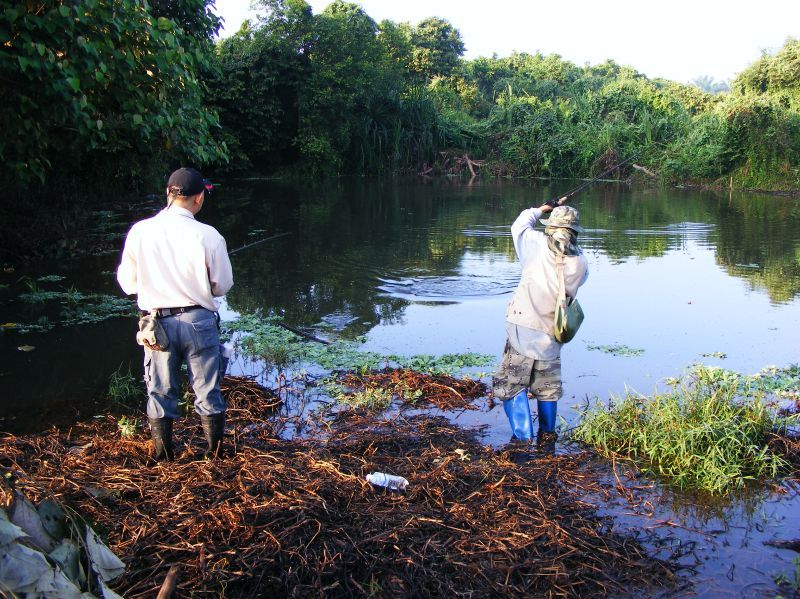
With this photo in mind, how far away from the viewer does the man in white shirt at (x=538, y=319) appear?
4.79 meters

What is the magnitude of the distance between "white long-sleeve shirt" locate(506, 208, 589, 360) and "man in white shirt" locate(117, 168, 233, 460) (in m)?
2.00

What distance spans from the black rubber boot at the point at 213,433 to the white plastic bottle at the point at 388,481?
0.96 metres

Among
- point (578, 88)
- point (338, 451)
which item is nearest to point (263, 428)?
point (338, 451)

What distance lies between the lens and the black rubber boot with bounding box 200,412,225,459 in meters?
4.25

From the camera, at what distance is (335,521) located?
3.54 m

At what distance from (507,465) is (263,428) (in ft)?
5.87

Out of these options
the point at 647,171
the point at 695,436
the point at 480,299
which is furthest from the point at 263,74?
the point at 695,436

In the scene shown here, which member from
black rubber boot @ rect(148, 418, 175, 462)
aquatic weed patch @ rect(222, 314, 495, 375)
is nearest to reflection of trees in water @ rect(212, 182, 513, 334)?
aquatic weed patch @ rect(222, 314, 495, 375)

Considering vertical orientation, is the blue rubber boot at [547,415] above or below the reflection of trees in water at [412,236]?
below

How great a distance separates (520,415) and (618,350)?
2.68 m

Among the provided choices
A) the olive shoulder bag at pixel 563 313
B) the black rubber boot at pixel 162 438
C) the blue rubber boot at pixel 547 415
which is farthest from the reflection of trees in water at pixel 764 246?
the black rubber boot at pixel 162 438

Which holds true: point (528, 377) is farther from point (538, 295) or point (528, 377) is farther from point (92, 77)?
point (92, 77)

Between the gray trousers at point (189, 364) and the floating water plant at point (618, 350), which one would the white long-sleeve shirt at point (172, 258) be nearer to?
the gray trousers at point (189, 364)

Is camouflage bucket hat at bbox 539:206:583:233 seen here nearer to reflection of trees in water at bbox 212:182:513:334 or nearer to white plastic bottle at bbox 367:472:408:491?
white plastic bottle at bbox 367:472:408:491
